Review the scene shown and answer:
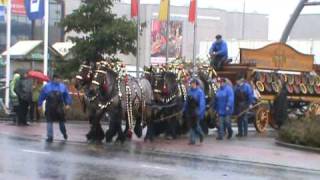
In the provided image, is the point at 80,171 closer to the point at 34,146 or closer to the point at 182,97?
the point at 34,146

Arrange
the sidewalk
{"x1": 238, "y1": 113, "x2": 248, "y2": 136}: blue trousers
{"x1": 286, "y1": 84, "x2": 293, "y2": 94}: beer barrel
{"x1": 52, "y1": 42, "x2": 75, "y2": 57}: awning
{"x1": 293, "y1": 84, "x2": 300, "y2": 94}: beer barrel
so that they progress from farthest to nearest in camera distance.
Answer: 1. {"x1": 52, "y1": 42, "x2": 75, "y2": 57}: awning
2. {"x1": 293, "y1": 84, "x2": 300, "y2": 94}: beer barrel
3. {"x1": 286, "y1": 84, "x2": 293, "y2": 94}: beer barrel
4. {"x1": 238, "y1": 113, "x2": 248, "y2": 136}: blue trousers
5. the sidewalk

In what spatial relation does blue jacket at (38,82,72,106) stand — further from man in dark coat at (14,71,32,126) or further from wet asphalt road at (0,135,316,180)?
man in dark coat at (14,71,32,126)

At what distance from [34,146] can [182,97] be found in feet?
16.1

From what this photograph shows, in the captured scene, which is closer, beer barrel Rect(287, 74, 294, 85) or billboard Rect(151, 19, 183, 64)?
beer barrel Rect(287, 74, 294, 85)

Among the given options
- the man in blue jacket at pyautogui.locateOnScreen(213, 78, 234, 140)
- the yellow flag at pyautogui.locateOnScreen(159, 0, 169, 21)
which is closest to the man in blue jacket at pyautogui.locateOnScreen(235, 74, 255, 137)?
the man in blue jacket at pyautogui.locateOnScreen(213, 78, 234, 140)

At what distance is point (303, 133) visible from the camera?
1997 centimetres

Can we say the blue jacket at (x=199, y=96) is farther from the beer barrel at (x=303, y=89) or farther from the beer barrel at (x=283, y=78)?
Result: the beer barrel at (x=303, y=89)

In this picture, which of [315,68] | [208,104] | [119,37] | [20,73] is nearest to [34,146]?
[208,104]

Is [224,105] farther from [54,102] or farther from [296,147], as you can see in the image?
[54,102]

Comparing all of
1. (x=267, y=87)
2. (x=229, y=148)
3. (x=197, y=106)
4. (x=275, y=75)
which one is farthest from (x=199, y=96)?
(x=275, y=75)

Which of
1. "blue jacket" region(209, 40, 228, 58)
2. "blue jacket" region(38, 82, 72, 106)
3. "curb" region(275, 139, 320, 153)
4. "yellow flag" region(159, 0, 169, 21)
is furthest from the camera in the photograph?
"yellow flag" region(159, 0, 169, 21)

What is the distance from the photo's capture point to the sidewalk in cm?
1690

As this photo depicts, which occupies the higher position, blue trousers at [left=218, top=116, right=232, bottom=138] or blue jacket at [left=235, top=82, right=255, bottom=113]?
blue jacket at [left=235, top=82, right=255, bottom=113]

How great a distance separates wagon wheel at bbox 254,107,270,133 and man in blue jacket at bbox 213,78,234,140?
3085mm
